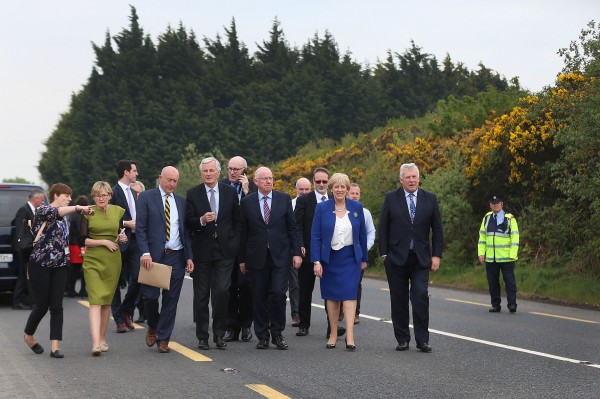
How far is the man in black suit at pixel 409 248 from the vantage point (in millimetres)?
11930

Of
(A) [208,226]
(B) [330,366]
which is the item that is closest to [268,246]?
(A) [208,226]

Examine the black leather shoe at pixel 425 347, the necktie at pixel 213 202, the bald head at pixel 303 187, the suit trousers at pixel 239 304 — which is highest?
the bald head at pixel 303 187

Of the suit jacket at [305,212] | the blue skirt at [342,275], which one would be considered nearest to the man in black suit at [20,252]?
the suit jacket at [305,212]

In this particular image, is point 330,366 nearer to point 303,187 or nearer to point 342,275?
point 342,275

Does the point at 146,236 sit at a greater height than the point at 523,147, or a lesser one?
lesser

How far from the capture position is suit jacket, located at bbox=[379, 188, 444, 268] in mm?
12047

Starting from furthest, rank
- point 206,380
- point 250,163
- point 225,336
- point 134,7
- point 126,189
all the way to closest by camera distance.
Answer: point 134,7 → point 250,163 → point 126,189 → point 225,336 → point 206,380

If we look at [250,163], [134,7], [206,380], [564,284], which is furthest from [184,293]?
[134,7]

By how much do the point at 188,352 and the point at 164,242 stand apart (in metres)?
1.20

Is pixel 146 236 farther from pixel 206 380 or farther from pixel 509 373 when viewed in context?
pixel 509 373

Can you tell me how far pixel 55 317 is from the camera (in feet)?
38.2

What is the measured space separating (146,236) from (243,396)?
3.52 metres

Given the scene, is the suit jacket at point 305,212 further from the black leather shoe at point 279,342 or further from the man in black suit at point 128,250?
the man in black suit at point 128,250

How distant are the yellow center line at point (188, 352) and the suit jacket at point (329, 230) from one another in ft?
5.46
